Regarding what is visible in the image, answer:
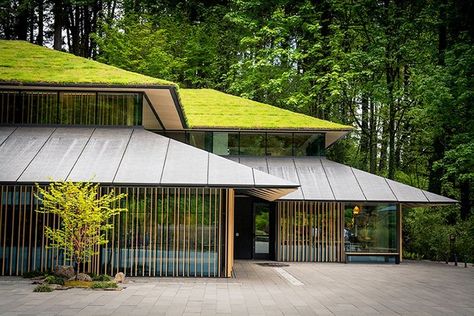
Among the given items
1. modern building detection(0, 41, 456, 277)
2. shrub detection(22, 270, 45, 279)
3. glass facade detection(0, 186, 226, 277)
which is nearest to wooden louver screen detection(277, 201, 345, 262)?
modern building detection(0, 41, 456, 277)

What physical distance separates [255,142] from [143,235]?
884 centimetres

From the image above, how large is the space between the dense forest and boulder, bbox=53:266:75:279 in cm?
1499

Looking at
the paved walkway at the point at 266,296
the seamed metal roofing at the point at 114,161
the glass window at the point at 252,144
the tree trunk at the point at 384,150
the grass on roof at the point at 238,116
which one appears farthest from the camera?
the tree trunk at the point at 384,150

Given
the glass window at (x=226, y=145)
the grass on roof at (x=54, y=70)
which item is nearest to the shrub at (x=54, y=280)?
the grass on roof at (x=54, y=70)

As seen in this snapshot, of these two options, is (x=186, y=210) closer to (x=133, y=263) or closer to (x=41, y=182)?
(x=133, y=263)

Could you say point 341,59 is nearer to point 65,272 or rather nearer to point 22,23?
point 22,23

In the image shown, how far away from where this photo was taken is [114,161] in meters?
14.3

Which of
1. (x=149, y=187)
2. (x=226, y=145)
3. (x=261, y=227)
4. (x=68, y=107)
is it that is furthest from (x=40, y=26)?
(x=149, y=187)

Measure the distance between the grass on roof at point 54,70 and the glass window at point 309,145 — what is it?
818cm

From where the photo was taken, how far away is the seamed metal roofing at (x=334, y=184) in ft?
64.0

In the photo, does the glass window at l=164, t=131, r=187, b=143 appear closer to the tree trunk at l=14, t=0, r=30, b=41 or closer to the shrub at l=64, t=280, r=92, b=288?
the shrub at l=64, t=280, r=92, b=288

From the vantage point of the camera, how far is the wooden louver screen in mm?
20172

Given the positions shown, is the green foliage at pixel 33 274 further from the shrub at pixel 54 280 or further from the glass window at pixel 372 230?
the glass window at pixel 372 230

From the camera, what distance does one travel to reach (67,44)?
3634 cm
